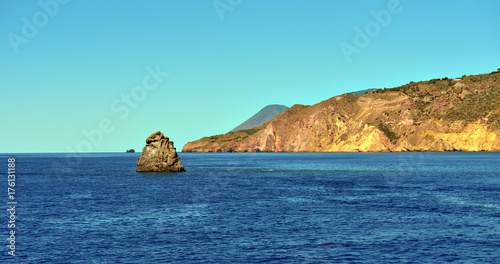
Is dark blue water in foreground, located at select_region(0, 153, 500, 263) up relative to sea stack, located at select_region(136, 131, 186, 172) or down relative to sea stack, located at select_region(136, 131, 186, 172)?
down

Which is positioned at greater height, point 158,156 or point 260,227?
point 158,156

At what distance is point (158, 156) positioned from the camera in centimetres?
10938

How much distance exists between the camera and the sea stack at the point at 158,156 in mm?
105750

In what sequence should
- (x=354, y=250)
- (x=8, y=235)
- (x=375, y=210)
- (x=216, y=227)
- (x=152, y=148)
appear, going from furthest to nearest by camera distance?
(x=152, y=148) → (x=375, y=210) → (x=216, y=227) → (x=8, y=235) → (x=354, y=250)

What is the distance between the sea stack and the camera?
105750mm

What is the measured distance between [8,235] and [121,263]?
1298cm

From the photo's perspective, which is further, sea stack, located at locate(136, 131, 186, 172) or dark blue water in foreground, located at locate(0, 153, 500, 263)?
sea stack, located at locate(136, 131, 186, 172)

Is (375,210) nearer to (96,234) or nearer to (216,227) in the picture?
(216,227)

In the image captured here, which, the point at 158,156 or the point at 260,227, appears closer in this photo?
the point at 260,227

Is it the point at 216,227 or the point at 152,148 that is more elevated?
the point at 152,148

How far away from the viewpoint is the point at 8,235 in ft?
120

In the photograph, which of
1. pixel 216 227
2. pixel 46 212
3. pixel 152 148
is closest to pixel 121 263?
pixel 216 227

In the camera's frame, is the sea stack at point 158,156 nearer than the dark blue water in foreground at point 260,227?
No

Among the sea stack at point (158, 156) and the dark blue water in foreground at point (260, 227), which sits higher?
the sea stack at point (158, 156)
